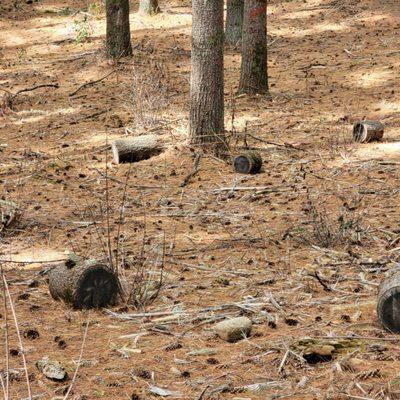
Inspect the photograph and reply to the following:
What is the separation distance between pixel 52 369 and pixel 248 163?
204 inches

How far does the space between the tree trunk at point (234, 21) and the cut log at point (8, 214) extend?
943cm

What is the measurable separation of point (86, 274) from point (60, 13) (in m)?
16.6

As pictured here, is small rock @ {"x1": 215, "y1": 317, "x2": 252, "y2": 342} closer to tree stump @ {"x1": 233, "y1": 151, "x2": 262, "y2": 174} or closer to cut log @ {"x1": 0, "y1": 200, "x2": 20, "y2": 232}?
cut log @ {"x1": 0, "y1": 200, "x2": 20, "y2": 232}

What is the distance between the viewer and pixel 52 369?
4586 millimetres

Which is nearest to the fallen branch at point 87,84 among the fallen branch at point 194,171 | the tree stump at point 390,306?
the fallen branch at point 194,171

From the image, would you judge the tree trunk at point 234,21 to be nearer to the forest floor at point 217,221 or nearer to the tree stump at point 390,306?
the forest floor at point 217,221

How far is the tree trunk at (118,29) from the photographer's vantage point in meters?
15.0

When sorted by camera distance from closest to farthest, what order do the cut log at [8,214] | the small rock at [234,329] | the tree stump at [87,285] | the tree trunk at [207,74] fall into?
the small rock at [234,329], the tree stump at [87,285], the cut log at [8,214], the tree trunk at [207,74]

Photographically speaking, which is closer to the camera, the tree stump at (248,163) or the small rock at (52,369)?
the small rock at (52,369)

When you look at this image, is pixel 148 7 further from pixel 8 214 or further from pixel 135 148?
pixel 8 214

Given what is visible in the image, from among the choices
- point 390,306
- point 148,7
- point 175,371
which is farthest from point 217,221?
point 148,7

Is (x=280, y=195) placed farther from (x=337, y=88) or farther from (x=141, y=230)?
(x=337, y=88)

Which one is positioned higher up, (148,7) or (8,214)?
(148,7)

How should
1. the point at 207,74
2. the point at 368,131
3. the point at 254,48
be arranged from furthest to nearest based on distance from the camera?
the point at 254,48 < the point at 368,131 < the point at 207,74
